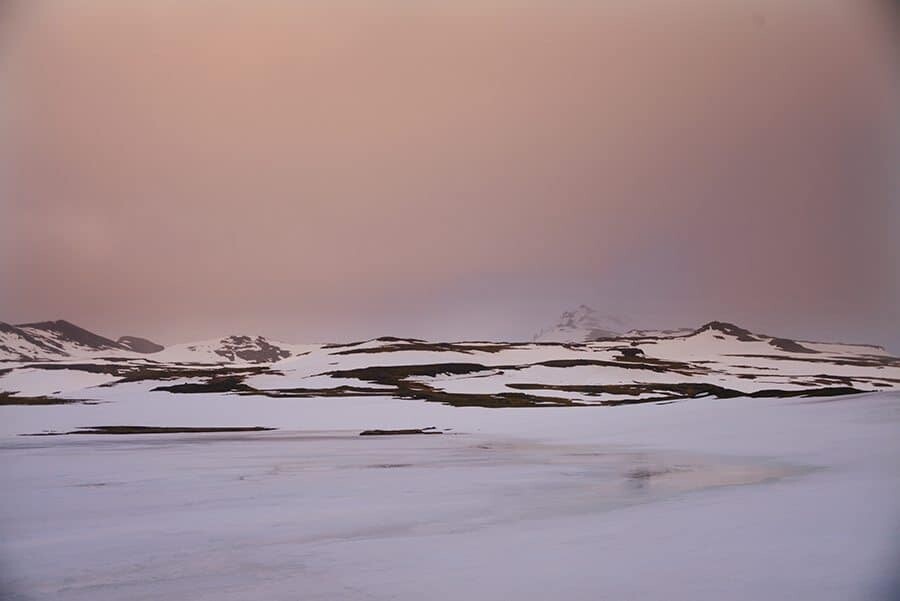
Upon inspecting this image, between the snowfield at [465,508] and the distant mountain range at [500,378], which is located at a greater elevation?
the distant mountain range at [500,378]

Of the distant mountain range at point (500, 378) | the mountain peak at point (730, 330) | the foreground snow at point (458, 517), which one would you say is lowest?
the foreground snow at point (458, 517)

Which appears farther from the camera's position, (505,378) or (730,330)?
(730,330)

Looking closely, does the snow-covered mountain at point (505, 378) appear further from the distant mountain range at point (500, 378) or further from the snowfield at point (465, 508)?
the snowfield at point (465, 508)

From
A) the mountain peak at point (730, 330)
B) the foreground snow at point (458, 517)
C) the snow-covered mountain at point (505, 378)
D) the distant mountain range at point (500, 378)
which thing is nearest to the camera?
the foreground snow at point (458, 517)

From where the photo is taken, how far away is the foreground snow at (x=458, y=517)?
8.08 meters

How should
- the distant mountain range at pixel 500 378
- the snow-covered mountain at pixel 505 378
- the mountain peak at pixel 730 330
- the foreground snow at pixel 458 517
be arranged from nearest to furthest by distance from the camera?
the foreground snow at pixel 458 517 < the snow-covered mountain at pixel 505 378 < the distant mountain range at pixel 500 378 < the mountain peak at pixel 730 330

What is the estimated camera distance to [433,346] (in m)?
97.1

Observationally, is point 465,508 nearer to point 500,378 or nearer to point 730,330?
point 500,378

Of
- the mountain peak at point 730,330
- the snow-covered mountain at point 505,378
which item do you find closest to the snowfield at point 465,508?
the snow-covered mountain at point 505,378

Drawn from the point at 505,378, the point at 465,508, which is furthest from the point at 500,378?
the point at 465,508

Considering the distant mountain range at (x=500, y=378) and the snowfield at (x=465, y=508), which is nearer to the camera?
the snowfield at (x=465, y=508)

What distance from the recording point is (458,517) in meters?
11.6

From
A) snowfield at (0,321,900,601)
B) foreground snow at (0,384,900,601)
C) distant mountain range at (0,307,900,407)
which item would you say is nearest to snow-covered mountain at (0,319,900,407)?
distant mountain range at (0,307,900,407)

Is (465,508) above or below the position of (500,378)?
below
